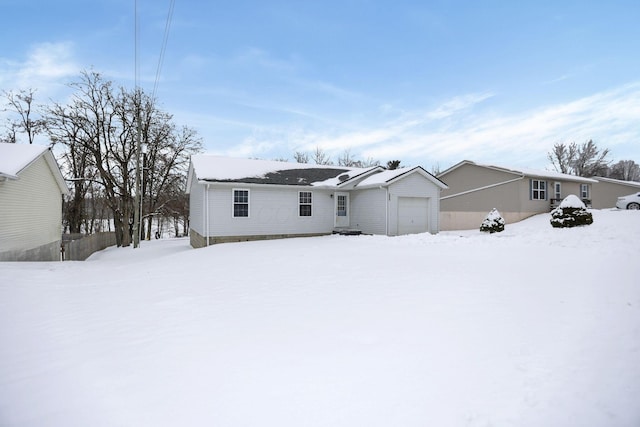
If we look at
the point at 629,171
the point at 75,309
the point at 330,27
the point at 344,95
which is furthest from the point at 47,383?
the point at 629,171

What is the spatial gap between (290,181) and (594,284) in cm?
1409

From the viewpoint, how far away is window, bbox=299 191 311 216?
60.3ft

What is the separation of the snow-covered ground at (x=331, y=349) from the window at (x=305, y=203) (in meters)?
10.3

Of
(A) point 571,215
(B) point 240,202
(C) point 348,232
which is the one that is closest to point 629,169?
(A) point 571,215

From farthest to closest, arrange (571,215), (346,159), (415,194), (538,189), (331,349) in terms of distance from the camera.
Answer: (346,159)
(538,189)
(415,194)
(571,215)
(331,349)

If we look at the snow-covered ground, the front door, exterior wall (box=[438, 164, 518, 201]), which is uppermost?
exterior wall (box=[438, 164, 518, 201])

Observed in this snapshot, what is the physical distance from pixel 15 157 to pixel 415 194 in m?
20.0

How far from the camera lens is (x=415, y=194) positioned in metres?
18.5

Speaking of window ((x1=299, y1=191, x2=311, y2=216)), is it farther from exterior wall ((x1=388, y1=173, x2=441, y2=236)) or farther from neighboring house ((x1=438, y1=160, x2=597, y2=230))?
neighboring house ((x1=438, y1=160, x2=597, y2=230))

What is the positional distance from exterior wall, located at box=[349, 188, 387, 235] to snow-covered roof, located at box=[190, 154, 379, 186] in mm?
1469

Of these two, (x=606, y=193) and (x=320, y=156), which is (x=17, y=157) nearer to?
(x=320, y=156)

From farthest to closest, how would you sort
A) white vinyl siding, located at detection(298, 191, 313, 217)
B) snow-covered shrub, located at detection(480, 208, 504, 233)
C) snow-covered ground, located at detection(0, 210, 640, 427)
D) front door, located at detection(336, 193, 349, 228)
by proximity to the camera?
front door, located at detection(336, 193, 349, 228), white vinyl siding, located at detection(298, 191, 313, 217), snow-covered shrub, located at detection(480, 208, 504, 233), snow-covered ground, located at detection(0, 210, 640, 427)

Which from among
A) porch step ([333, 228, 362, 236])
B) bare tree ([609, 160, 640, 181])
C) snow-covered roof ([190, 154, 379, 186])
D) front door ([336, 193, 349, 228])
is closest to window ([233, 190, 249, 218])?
snow-covered roof ([190, 154, 379, 186])

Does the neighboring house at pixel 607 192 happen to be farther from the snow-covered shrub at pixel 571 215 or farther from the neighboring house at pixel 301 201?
the neighboring house at pixel 301 201
